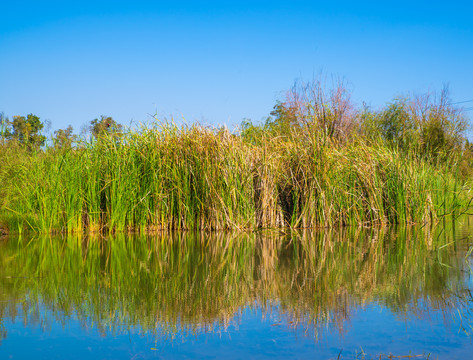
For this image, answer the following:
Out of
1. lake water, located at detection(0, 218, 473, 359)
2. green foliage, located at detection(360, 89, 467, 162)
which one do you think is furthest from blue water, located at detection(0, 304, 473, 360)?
green foliage, located at detection(360, 89, 467, 162)

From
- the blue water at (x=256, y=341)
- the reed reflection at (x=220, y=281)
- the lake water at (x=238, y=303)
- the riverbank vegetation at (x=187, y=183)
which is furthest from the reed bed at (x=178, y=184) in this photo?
the blue water at (x=256, y=341)

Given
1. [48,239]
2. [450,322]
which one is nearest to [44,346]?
[450,322]

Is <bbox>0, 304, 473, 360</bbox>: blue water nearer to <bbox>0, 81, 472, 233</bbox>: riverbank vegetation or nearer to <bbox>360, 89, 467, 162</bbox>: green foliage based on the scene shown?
<bbox>0, 81, 472, 233</bbox>: riverbank vegetation

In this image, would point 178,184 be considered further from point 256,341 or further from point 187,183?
point 256,341

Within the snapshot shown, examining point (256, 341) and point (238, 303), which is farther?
point (238, 303)

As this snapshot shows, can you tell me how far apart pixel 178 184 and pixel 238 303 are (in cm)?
464

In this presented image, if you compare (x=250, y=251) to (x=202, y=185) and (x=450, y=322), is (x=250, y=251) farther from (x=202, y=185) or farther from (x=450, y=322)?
(x=450, y=322)

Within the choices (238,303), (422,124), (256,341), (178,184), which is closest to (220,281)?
(238,303)

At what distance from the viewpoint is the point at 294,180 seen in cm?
777

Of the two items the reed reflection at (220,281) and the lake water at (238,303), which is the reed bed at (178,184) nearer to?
the reed reflection at (220,281)

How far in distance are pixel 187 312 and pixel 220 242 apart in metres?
3.50

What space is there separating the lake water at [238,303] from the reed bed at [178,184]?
1.96 m

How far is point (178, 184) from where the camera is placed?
24.7 ft

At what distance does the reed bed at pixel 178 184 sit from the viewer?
7.42 m
